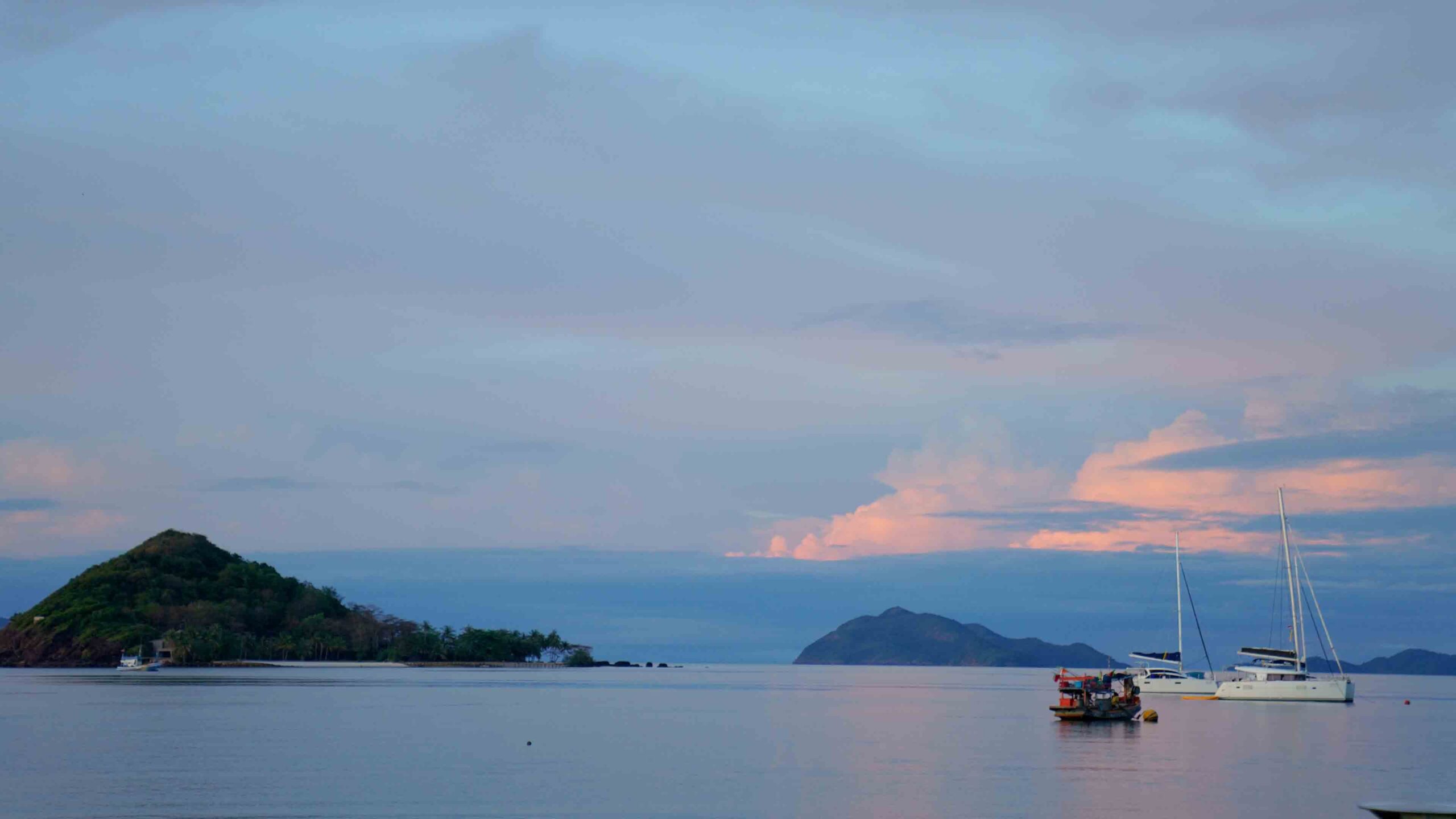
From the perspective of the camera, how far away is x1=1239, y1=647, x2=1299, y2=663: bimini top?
166 metres

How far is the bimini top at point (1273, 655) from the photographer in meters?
166

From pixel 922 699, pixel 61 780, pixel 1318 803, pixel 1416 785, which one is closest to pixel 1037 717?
pixel 922 699

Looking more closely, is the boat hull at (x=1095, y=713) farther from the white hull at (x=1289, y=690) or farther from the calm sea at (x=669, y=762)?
the white hull at (x=1289, y=690)

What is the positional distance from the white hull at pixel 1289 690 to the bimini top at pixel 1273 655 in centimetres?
243

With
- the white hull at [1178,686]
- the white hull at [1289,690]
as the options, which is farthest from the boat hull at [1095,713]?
the white hull at [1178,686]

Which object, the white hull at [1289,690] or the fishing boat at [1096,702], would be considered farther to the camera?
the white hull at [1289,690]

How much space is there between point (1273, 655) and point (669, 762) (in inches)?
4482

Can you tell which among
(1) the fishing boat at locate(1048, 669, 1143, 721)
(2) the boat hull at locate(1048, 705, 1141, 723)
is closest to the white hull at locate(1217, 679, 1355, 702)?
(1) the fishing boat at locate(1048, 669, 1143, 721)

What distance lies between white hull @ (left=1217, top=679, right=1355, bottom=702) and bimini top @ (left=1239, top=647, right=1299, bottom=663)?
7.97 ft

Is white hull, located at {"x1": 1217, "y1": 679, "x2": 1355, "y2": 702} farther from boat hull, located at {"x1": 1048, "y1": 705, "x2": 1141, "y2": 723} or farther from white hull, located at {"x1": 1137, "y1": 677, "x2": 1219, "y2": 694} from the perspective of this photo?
boat hull, located at {"x1": 1048, "y1": 705, "x2": 1141, "y2": 723}

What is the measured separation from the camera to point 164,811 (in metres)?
50.9

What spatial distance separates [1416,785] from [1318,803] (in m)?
13.5

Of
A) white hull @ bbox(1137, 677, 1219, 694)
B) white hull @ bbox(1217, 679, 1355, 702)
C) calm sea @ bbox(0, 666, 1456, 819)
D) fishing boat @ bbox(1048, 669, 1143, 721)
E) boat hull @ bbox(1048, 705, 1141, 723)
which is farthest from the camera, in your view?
white hull @ bbox(1137, 677, 1219, 694)

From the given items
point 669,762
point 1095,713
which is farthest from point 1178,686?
point 669,762
